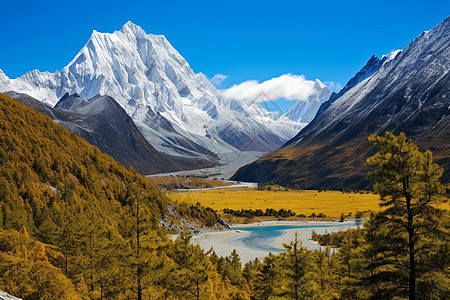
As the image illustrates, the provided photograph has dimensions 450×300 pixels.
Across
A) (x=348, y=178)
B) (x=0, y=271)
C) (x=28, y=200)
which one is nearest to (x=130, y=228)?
(x=0, y=271)

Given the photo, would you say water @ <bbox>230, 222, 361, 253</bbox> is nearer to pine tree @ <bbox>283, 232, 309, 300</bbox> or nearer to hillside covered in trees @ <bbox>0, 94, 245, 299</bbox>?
hillside covered in trees @ <bbox>0, 94, 245, 299</bbox>

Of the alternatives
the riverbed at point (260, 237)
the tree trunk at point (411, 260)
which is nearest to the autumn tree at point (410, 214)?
the tree trunk at point (411, 260)

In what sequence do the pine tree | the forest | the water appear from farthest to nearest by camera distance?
1. the water
2. the pine tree
3. the forest

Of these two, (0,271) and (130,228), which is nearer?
(0,271)

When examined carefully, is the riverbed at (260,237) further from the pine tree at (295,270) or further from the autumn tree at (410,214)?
the autumn tree at (410,214)

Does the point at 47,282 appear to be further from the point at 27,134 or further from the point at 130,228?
the point at 27,134

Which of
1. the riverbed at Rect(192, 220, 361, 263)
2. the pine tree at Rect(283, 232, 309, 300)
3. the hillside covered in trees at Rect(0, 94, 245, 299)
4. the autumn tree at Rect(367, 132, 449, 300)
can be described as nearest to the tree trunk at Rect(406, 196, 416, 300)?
the autumn tree at Rect(367, 132, 449, 300)
